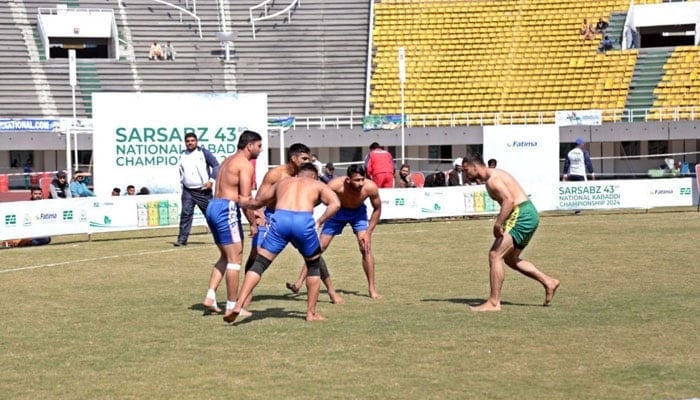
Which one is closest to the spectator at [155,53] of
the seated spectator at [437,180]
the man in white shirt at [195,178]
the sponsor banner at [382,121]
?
the sponsor banner at [382,121]

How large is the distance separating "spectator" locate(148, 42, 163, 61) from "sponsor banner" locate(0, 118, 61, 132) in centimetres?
720

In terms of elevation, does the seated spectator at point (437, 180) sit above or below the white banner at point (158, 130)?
below

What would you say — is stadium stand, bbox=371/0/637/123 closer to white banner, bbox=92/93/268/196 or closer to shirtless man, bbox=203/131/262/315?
white banner, bbox=92/93/268/196

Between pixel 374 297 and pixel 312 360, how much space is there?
4400 millimetres

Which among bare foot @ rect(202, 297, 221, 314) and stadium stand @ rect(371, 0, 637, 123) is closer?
bare foot @ rect(202, 297, 221, 314)

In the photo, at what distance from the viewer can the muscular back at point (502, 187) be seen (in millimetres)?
13227

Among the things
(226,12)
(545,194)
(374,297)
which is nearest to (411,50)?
(226,12)

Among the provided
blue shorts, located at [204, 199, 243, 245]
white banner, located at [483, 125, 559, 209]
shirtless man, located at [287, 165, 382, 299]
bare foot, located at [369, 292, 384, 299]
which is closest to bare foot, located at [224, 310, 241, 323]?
blue shorts, located at [204, 199, 243, 245]

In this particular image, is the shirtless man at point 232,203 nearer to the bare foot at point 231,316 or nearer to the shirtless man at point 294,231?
the shirtless man at point 294,231

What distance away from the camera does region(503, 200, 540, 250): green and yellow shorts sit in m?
13.3

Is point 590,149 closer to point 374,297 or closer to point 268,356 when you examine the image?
point 374,297

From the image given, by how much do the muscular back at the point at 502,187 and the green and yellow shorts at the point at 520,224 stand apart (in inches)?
3.9

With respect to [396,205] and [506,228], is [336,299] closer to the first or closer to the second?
[506,228]

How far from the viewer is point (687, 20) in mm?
51781
